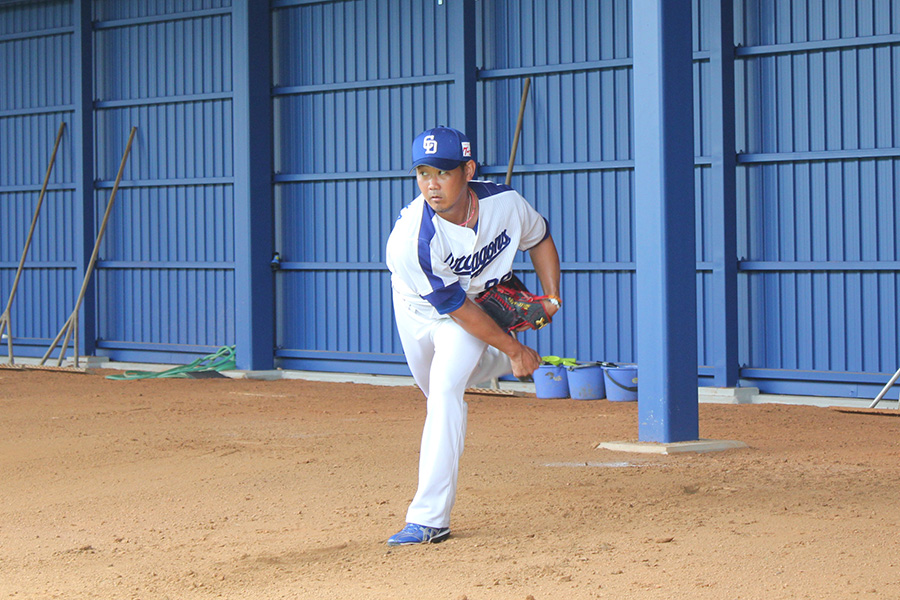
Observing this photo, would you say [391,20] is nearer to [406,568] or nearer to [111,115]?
[111,115]

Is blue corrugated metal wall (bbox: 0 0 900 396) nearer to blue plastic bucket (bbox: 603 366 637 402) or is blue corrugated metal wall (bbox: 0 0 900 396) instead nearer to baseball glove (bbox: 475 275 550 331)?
blue plastic bucket (bbox: 603 366 637 402)

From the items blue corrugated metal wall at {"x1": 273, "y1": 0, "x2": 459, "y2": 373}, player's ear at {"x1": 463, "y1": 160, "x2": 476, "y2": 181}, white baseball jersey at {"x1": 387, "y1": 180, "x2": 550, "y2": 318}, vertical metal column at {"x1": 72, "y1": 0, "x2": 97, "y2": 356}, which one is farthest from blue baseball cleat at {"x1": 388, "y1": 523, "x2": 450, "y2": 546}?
vertical metal column at {"x1": 72, "y1": 0, "x2": 97, "y2": 356}

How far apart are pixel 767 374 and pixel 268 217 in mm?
6553

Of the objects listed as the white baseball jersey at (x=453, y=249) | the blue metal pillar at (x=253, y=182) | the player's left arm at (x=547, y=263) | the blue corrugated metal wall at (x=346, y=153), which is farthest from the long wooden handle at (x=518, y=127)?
the white baseball jersey at (x=453, y=249)

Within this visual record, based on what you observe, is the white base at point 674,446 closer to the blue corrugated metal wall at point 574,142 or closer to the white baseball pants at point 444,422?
the white baseball pants at point 444,422

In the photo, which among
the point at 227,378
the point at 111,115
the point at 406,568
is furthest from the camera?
the point at 111,115

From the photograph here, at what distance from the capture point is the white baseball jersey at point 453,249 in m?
5.13

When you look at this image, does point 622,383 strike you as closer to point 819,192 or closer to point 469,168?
point 819,192

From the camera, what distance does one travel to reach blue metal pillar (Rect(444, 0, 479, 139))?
13.2 metres

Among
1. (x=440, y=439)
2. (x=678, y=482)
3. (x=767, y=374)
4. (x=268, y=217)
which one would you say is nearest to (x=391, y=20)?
(x=268, y=217)

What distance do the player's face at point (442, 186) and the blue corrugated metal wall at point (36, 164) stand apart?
1259 centimetres

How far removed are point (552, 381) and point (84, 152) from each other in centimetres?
807

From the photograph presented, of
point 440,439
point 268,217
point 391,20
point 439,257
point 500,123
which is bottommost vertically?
point 440,439

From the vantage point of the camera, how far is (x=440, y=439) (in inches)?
203
